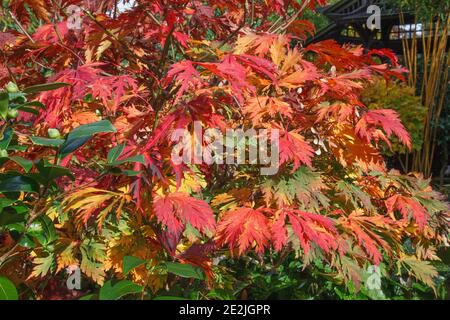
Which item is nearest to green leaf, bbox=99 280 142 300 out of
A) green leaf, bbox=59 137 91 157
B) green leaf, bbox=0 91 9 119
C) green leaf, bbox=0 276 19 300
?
green leaf, bbox=0 276 19 300

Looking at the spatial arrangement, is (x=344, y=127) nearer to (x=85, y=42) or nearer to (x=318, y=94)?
(x=318, y=94)

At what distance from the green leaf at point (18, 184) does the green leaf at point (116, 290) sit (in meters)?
0.23

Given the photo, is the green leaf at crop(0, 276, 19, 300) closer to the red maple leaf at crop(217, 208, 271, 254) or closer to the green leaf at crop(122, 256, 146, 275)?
the green leaf at crop(122, 256, 146, 275)

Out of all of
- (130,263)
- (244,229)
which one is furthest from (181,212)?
(130,263)

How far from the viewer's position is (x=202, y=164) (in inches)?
62.0

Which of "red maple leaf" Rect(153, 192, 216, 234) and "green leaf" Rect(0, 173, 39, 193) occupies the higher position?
"green leaf" Rect(0, 173, 39, 193)

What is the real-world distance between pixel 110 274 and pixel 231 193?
0.53 meters

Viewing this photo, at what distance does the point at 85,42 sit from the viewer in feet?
5.33

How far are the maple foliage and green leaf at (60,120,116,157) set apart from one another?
7.7 inches

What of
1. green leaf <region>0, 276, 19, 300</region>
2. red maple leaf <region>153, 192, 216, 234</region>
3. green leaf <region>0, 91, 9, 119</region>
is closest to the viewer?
green leaf <region>0, 276, 19, 300</region>

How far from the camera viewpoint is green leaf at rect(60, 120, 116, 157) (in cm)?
96

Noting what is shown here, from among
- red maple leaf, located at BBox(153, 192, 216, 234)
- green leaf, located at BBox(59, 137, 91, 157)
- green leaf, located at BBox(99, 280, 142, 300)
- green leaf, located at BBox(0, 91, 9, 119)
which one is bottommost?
green leaf, located at BBox(99, 280, 142, 300)

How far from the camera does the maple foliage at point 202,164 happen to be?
1274 mm
